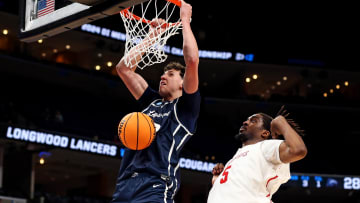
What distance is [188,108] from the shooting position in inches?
162

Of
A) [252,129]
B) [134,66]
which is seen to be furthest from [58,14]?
[252,129]

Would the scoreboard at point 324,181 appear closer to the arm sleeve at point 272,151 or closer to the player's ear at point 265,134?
the player's ear at point 265,134

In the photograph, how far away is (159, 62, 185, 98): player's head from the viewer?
433 centimetres

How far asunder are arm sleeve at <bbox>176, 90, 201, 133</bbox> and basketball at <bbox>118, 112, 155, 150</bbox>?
0.23m

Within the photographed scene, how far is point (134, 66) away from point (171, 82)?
496mm

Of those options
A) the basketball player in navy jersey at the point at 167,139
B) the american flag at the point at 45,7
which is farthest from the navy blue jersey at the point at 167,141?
the american flag at the point at 45,7

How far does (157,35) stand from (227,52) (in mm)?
17077

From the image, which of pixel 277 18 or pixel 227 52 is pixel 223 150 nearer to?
pixel 227 52

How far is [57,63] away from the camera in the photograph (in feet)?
63.8

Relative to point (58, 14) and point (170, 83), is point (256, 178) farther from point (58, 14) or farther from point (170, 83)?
point (58, 14)

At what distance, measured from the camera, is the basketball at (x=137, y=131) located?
3883 millimetres

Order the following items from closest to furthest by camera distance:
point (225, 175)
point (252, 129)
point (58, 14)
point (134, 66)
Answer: point (225, 175), point (58, 14), point (252, 129), point (134, 66)

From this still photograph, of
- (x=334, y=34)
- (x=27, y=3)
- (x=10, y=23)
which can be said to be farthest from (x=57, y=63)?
(x=27, y=3)

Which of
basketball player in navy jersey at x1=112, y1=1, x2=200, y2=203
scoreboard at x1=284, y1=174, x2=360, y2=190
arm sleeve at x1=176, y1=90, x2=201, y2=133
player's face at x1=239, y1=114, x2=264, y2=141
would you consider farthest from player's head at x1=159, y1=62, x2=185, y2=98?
scoreboard at x1=284, y1=174, x2=360, y2=190
